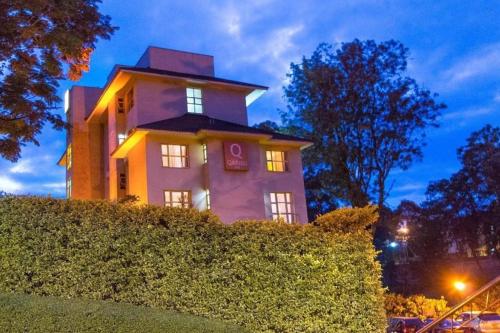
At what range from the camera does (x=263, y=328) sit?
9930mm

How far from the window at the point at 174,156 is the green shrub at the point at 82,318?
14.3 meters

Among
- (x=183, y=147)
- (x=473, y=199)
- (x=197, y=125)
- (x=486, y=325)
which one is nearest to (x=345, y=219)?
(x=183, y=147)

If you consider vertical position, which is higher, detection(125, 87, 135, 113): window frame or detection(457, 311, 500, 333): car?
detection(125, 87, 135, 113): window frame

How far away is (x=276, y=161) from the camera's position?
2548cm

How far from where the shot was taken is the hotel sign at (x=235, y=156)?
22953 mm

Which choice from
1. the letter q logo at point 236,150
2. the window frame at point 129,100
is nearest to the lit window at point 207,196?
the letter q logo at point 236,150

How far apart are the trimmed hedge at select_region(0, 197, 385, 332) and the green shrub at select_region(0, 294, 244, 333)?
2.31 ft

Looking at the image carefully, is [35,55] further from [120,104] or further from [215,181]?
[120,104]

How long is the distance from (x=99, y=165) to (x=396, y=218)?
20.9 m

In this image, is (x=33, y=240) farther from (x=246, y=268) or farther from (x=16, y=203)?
(x=246, y=268)

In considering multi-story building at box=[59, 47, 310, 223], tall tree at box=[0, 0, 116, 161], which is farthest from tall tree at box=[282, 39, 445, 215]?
tall tree at box=[0, 0, 116, 161]

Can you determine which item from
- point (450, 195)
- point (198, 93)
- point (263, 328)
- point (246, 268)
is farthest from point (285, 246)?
point (450, 195)

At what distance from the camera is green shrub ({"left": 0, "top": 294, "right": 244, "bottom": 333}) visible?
722 cm

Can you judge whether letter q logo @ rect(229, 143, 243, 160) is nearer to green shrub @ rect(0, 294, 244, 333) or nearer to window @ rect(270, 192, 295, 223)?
window @ rect(270, 192, 295, 223)
